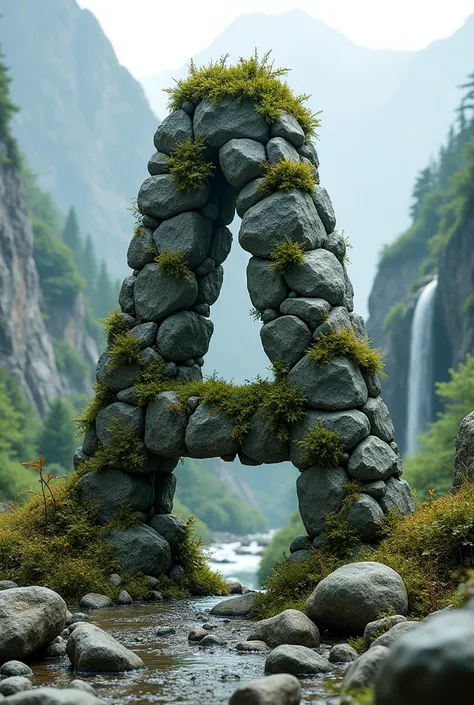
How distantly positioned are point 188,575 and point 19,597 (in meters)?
5.36

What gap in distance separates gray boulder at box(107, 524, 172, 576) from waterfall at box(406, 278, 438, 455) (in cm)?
3077

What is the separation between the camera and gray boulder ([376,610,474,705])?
294 centimetres

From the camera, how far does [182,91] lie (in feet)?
41.0

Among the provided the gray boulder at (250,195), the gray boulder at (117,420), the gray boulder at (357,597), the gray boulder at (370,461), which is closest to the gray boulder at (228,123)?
the gray boulder at (250,195)

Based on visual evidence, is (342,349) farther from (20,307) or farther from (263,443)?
(20,307)

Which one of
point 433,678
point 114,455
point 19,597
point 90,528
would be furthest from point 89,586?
point 433,678

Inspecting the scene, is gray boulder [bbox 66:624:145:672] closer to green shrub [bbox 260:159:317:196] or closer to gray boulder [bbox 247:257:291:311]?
gray boulder [bbox 247:257:291:311]

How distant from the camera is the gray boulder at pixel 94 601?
10251mm

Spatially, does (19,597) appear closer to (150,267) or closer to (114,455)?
(114,455)

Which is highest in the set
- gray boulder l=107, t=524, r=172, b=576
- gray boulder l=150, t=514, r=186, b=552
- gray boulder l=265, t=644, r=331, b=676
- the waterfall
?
the waterfall

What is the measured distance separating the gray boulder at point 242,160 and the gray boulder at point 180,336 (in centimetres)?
191

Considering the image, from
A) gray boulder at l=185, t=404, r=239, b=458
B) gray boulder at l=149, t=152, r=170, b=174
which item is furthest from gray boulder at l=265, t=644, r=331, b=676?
gray boulder at l=149, t=152, r=170, b=174

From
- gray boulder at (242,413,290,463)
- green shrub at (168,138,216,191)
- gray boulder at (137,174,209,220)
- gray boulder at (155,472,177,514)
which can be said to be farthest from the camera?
gray boulder at (155,472,177,514)

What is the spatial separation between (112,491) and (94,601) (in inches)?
74.1
